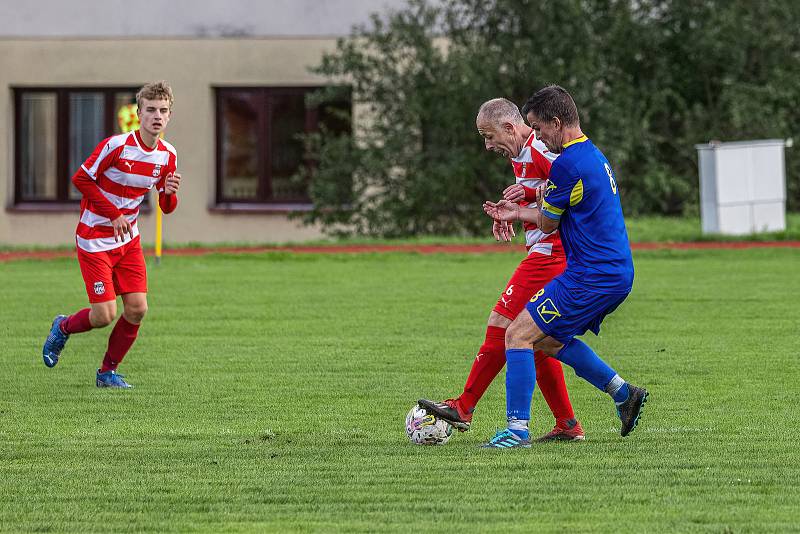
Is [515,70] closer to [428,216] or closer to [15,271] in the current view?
[428,216]

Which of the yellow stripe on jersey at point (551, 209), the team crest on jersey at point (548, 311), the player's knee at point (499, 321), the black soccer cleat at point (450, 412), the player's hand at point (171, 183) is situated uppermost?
the player's hand at point (171, 183)

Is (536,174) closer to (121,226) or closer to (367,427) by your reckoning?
(367,427)

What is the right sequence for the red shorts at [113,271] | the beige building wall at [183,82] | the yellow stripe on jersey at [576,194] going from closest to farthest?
the yellow stripe on jersey at [576,194], the red shorts at [113,271], the beige building wall at [183,82]

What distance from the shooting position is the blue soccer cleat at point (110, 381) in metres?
9.95

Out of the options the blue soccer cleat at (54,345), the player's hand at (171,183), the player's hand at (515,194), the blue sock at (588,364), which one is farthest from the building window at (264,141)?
the blue sock at (588,364)

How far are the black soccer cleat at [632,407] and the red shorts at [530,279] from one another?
668 millimetres

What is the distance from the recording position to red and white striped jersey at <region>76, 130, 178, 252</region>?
9.88m

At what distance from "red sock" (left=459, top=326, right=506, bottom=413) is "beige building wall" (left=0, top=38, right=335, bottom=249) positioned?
76.9ft

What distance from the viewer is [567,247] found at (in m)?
7.27

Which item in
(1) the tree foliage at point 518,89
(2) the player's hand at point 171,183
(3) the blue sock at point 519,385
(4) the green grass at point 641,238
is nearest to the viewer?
(3) the blue sock at point 519,385

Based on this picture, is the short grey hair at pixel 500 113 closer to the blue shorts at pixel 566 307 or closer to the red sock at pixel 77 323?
the blue shorts at pixel 566 307

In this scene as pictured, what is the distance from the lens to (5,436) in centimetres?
792

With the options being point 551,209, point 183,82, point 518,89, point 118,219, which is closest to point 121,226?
point 118,219

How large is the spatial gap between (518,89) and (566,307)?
2027cm
